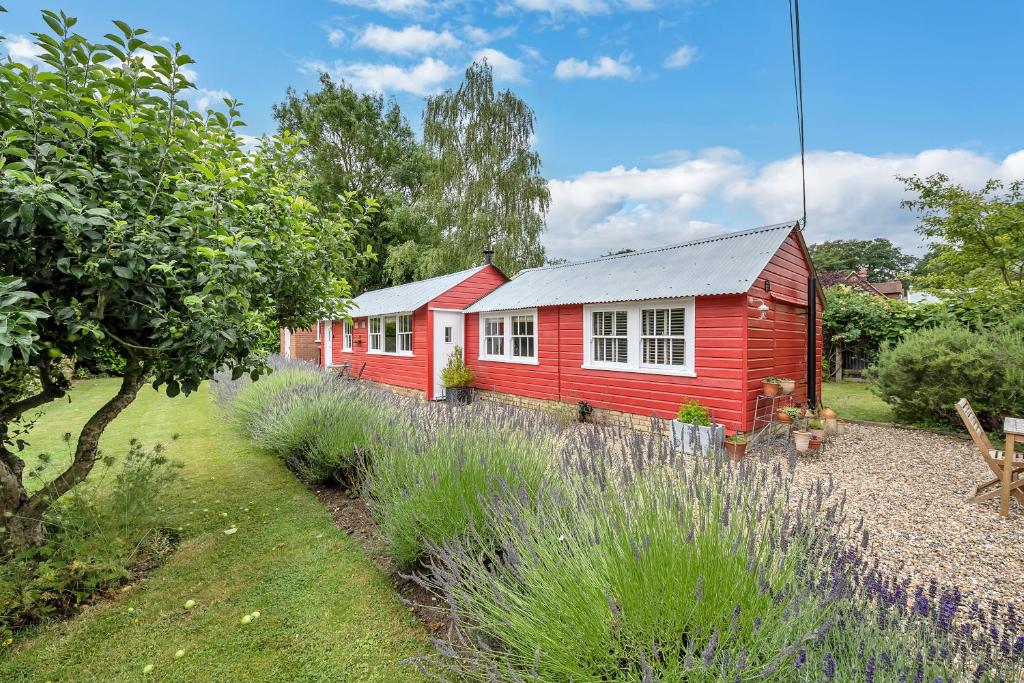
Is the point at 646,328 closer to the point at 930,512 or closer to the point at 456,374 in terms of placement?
the point at 930,512

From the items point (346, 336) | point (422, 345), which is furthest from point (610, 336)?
point (346, 336)

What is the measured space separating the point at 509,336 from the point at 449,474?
28.7 feet

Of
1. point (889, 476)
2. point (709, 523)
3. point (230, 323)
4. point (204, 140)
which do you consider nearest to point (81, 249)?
point (230, 323)

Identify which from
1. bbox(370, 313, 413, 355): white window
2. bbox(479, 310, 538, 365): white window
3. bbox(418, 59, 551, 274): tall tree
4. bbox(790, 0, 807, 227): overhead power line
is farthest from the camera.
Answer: bbox(418, 59, 551, 274): tall tree

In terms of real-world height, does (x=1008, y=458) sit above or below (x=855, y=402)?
above

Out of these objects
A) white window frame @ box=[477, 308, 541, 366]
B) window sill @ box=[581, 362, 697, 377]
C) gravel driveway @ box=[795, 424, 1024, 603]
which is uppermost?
white window frame @ box=[477, 308, 541, 366]

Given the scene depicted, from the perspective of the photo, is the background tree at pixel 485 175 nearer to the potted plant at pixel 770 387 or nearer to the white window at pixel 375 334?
the white window at pixel 375 334

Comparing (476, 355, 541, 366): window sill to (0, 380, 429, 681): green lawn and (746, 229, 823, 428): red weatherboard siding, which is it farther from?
(0, 380, 429, 681): green lawn

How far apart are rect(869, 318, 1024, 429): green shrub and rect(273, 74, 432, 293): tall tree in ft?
72.4

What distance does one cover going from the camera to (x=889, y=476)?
5.94m

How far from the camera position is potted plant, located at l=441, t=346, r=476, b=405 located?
40.8 feet

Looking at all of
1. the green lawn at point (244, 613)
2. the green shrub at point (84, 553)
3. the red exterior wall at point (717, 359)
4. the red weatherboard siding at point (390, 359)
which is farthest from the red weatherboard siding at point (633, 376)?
the green shrub at point (84, 553)

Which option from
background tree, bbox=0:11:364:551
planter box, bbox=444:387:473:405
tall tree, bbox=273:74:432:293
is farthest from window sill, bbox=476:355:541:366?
tall tree, bbox=273:74:432:293

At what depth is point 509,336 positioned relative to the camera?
39.0ft
